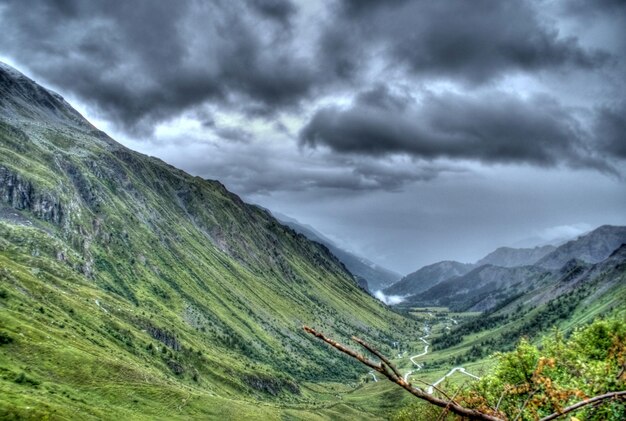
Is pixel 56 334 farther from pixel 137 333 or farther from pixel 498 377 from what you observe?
pixel 498 377

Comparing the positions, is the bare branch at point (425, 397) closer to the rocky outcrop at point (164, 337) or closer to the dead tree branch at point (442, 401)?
the dead tree branch at point (442, 401)

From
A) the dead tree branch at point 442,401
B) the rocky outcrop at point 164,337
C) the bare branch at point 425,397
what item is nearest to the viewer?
the dead tree branch at point 442,401

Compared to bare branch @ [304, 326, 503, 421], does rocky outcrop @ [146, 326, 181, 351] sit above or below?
below

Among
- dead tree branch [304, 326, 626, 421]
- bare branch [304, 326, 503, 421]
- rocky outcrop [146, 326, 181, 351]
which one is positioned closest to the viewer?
dead tree branch [304, 326, 626, 421]

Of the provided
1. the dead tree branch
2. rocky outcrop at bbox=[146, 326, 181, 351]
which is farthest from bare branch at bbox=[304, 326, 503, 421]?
rocky outcrop at bbox=[146, 326, 181, 351]

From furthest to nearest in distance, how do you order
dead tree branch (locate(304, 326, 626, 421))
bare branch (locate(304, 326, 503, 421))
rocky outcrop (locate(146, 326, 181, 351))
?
rocky outcrop (locate(146, 326, 181, 351)) → bare branch (locate(304, 326, 503, 421)) → dead tree branch (locate(304, 326, 626, 421))

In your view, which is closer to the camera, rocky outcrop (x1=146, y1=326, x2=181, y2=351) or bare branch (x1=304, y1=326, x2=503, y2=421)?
bare branch (x1=304, y1=326, x2=503, y2=421)

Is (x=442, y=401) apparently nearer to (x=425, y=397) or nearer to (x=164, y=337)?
(x=425, y=397)

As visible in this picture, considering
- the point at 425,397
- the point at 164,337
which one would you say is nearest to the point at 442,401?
the point at 425,397

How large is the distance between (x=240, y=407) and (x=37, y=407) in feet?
240

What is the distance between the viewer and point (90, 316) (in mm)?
134000

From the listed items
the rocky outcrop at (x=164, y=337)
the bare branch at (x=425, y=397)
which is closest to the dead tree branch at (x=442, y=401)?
the bare branch at (x=425, y=397)

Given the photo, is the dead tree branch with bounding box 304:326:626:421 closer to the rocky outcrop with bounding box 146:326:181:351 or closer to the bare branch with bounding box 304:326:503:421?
the bare branch with bounding box 304:326:503:421

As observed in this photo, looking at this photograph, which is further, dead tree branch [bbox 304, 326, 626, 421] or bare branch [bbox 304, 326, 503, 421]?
bare branch [bbox 304, 326, 503, 421]
